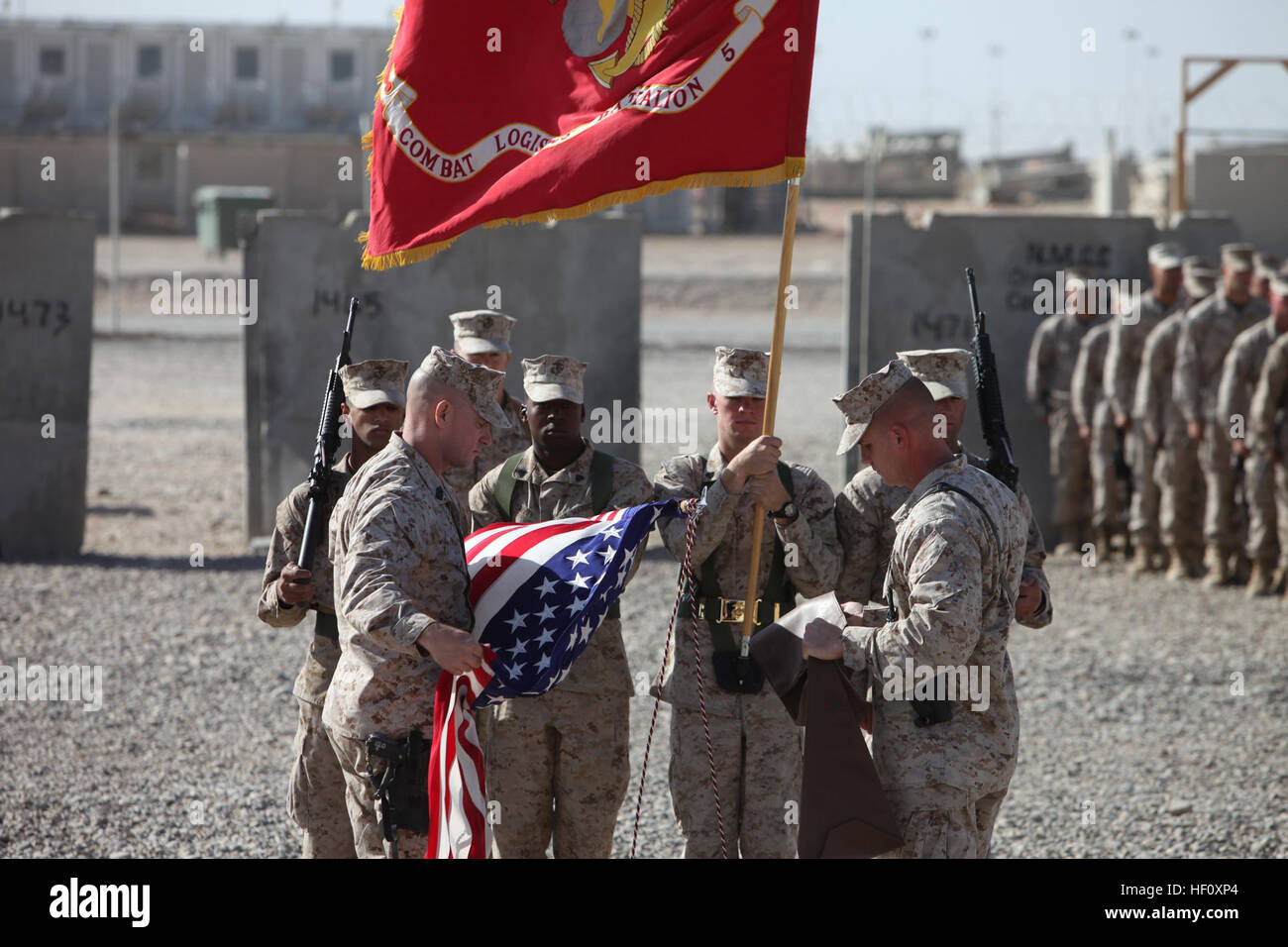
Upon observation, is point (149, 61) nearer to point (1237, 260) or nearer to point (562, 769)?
point (1237, 260)

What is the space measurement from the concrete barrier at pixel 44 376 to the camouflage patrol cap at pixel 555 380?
7.64 metres

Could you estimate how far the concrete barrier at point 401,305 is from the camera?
12.2 m

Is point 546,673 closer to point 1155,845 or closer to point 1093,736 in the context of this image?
point 1155,845

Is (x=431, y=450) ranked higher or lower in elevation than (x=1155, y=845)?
higher

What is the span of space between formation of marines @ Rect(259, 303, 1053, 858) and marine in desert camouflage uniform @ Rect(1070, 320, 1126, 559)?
701 cm

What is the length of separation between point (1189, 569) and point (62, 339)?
9397 millimetres

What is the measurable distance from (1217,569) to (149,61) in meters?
56.9

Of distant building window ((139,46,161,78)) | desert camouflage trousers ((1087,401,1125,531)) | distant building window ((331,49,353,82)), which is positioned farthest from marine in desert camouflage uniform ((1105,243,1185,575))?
distant building window ((139,46,161,78))

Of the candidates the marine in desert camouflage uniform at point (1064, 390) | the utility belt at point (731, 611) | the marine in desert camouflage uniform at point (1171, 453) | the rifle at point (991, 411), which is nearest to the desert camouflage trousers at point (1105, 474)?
the marine in desert camouflage uniform at point (1064, 390)

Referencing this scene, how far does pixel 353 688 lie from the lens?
4668mm

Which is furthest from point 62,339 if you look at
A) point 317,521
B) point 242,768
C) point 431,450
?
point 431,450

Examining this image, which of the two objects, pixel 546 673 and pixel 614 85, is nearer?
pixel 546 673

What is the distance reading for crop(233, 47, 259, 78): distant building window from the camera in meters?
60.9

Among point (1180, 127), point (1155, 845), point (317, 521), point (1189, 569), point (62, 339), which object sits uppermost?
point (1180, 127)
